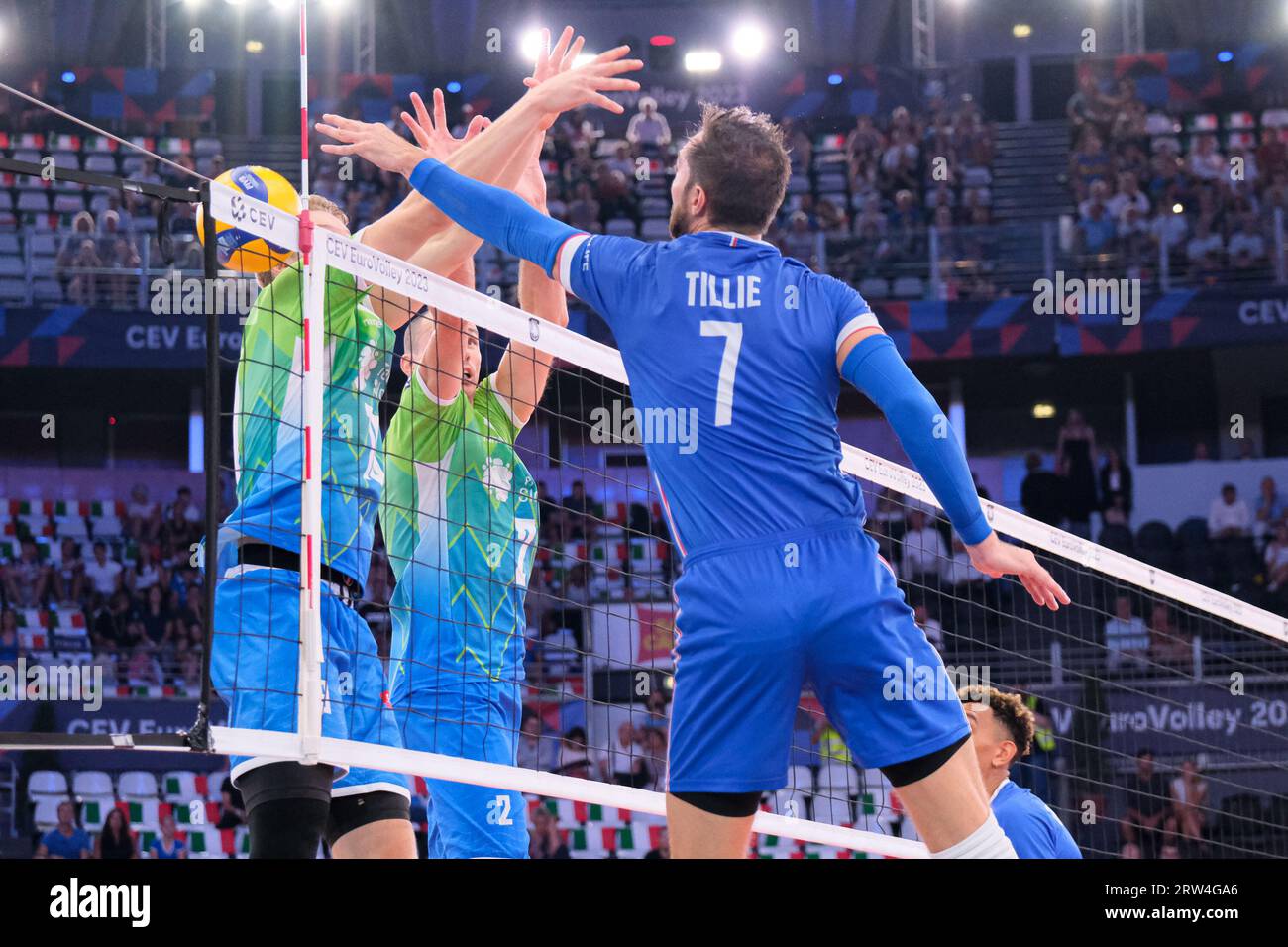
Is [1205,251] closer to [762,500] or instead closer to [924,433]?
[924,433]

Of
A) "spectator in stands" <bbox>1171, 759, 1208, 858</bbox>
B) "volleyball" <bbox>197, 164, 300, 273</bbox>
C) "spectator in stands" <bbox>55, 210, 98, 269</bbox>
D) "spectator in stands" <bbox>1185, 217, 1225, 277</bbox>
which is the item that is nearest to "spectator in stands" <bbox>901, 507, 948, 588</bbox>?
"spectator in stands" <bbox>1171, 759, 1208, 858</bbox>

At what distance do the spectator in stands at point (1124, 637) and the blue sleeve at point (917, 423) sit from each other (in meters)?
11.4

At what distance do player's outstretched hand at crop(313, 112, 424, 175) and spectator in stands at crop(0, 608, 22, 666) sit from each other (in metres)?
12.0

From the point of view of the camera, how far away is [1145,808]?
42.6ft

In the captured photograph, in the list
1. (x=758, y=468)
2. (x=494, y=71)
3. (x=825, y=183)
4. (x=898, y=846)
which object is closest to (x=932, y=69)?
(x=825, y=183)

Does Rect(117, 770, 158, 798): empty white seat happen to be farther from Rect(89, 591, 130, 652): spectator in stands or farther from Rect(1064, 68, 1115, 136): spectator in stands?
Rect(1064, 68, 1115, 136): spectator in stands

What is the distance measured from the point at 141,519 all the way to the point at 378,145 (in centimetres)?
1434

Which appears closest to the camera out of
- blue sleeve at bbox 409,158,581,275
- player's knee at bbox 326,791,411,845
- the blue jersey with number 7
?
the blue jersey with number 7

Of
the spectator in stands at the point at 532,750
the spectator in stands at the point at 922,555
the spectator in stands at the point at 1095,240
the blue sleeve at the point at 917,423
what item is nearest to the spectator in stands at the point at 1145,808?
the spectator in stands at the point at 922,555

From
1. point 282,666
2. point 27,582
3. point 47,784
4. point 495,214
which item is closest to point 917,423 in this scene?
point 495,214

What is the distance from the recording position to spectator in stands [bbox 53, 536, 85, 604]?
16203 mm

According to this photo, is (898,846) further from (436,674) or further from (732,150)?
(732,150)
